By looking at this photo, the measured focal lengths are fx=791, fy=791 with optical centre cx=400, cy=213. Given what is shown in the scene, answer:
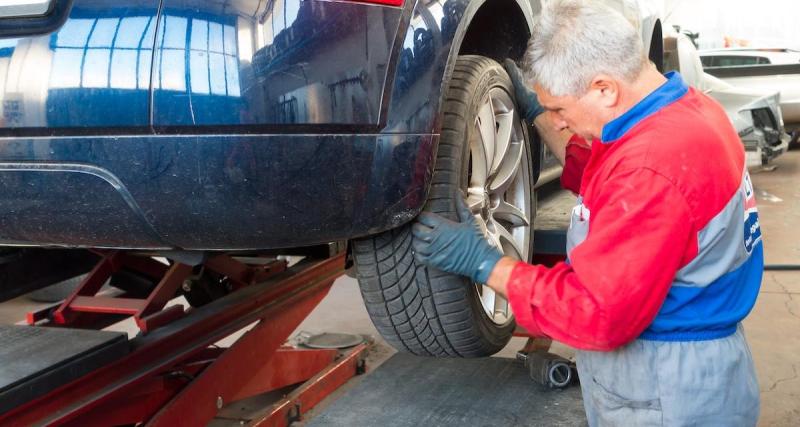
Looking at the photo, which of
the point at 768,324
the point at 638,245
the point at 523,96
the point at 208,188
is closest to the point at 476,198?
the point at 523,96

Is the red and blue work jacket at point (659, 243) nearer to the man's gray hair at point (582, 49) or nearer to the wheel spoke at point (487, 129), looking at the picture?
the man's gray hair at point (582, 49)

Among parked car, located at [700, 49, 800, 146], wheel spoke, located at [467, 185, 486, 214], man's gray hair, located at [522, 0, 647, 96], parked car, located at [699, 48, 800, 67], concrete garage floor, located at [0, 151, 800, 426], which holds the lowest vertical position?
concrete garage floor, located at [0, 151, 800, 426]

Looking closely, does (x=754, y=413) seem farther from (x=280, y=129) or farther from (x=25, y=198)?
(x=25, y=198)

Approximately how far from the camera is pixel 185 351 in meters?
2.18

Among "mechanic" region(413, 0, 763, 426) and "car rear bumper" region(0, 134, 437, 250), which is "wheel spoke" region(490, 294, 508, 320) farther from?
"car rear bumper" region(0, 134, 437, 250)

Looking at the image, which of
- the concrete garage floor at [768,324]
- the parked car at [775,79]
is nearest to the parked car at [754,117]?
the concrete garage floor at [768,324]

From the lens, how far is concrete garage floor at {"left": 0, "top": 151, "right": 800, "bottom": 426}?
9.35ft

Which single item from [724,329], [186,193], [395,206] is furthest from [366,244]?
[724,329]

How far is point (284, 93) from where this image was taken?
1320 mm

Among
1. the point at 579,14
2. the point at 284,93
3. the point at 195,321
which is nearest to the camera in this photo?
the point at 284,93

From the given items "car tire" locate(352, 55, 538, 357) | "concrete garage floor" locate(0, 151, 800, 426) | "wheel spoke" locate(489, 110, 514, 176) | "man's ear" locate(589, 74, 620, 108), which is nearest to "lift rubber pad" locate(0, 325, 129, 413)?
"car tire" locate(352, 55, 538, 357)

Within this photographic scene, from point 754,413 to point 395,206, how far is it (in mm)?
869

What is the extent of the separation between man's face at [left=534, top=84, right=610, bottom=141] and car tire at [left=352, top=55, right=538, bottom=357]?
0.19 meters

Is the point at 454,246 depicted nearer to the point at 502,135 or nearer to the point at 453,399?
the point at 502,135
